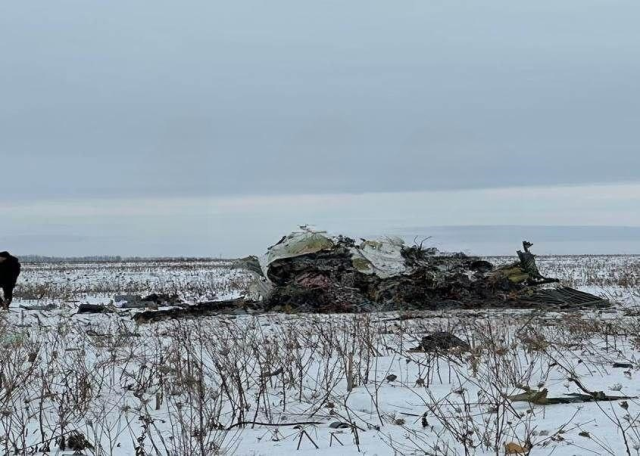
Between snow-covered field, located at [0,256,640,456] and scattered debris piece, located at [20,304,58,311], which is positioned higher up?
snow-covered field, located at [0,256,640,456]

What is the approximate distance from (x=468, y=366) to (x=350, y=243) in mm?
8770

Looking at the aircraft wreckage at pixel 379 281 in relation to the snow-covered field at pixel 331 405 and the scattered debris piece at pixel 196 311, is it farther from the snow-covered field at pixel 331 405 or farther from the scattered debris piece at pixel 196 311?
the snow-covered field at pixel 331 405

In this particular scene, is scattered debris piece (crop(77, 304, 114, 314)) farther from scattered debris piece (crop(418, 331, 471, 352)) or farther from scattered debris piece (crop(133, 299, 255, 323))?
scattered debris piece (crop(418, 331, 471, 352))

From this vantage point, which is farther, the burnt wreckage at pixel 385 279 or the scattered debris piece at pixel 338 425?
the burnt wreckage at pixel 385 279

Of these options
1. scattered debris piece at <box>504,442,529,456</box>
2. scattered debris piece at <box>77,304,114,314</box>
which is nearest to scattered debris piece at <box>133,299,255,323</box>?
scattered debris piece at <box>77,304,114,314</box>

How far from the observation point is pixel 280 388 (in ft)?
18.2

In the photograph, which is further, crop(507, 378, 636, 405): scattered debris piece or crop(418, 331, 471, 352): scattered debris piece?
crop(418, 331, 471, 352): scattered debris piece

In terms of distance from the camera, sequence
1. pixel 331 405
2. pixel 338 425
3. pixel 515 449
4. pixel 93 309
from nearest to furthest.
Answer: pixel 515 449, pixel 338 425, pixel 331 405, pixel 93 309

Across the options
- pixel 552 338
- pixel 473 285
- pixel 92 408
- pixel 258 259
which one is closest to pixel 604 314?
pixel 473 285

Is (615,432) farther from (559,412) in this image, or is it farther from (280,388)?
(280,388)

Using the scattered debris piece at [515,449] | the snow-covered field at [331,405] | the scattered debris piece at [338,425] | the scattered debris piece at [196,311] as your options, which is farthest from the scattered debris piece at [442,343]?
the scattered debris piece at [196,311]

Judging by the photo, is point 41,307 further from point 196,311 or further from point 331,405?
point 331,405

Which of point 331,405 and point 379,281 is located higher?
point 379,281

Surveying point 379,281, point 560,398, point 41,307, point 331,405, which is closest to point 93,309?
point 41,307
